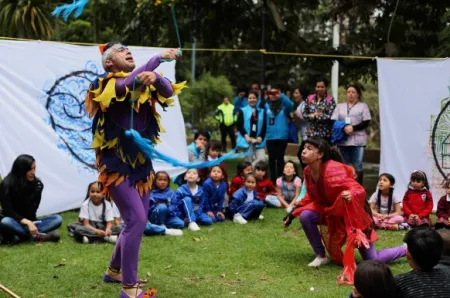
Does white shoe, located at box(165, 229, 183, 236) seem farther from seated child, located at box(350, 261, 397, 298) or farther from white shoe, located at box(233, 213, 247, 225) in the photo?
seated child, located at box(350, 261, 397, 298)

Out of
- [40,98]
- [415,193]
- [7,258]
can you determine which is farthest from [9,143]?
[415,193]

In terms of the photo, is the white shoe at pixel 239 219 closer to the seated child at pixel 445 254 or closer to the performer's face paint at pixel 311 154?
the performer's face paint at pixel 311 154

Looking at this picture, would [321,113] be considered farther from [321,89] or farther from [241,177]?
[241,177]

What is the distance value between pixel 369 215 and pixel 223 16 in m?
7.81

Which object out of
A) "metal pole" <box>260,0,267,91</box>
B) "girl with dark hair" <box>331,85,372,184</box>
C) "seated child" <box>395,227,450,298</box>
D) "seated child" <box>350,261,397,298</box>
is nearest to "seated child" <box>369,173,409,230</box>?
"girl with dark hair" <box>331,85,372,184</box>

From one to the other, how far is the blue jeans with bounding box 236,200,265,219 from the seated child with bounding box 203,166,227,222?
0.76 ft

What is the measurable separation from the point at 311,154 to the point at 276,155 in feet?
14.4

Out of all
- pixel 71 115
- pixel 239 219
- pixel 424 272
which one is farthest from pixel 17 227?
pixel 424 272

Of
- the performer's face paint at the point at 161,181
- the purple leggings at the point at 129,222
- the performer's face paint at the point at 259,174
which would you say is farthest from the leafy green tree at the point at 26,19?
the purple leggings at the point at 129,222

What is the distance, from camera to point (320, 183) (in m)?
5.45

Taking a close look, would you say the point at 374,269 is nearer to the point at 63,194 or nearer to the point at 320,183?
the point at 320,183

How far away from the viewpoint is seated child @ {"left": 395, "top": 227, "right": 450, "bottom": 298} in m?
3.32

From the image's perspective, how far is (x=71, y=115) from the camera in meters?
8.05

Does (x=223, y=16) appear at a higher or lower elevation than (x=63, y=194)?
higher
